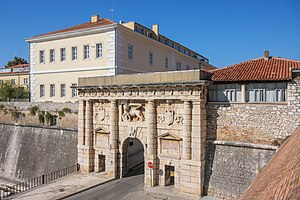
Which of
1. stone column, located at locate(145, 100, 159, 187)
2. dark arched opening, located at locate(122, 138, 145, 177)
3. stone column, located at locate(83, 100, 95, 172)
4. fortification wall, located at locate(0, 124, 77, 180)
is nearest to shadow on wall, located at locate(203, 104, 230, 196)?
stone column, located at locate(145, 100, 159, 187)

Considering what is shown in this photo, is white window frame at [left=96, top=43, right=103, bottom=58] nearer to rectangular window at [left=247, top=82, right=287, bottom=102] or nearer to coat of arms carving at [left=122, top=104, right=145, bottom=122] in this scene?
coat of arms carving at [left=122, top=104, right=145, bottom=122]

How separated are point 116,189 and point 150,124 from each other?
4.61 metres

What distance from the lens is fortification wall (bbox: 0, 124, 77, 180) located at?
69.9 ft

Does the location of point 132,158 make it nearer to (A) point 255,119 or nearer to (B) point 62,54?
(A) point 255,119

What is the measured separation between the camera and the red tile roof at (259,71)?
Answer: 12953mm

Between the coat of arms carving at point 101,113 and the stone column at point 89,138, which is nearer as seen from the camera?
the coat of arms carving at point 101,113

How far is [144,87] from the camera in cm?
1577

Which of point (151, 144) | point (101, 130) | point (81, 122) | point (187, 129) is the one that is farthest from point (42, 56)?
point (187, 129)

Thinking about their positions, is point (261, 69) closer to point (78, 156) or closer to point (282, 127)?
point (282, 127)

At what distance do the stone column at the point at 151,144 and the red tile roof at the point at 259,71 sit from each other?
13.9 feet

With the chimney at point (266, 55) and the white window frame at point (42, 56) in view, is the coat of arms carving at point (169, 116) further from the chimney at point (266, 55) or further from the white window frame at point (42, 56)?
the white window frame at point (42, 56)

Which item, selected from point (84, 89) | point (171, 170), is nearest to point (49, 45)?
point (84, 89)

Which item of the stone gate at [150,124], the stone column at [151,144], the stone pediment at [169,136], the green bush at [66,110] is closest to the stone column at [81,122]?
the stone gate at [150,124]

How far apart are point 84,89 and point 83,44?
7.20m
